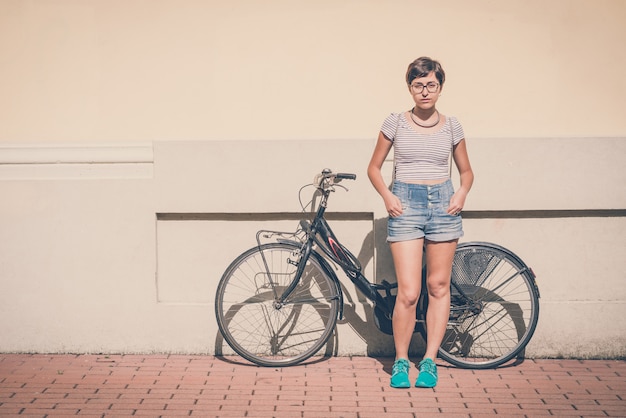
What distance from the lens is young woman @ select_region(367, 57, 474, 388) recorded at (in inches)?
207

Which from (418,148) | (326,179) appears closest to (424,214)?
(418,148)

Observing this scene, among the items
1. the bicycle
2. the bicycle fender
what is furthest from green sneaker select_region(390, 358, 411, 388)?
the bicycle fender

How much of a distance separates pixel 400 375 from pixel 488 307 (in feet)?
3.51

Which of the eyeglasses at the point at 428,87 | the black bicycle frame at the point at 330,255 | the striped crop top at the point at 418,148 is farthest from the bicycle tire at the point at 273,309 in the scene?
the eyeglasses at the point at 428,87

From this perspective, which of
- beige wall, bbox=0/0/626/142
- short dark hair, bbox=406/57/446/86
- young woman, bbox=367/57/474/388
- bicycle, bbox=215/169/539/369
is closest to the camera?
short dark hair, bbox=406/57/446/86

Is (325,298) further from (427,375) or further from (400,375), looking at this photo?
(427,375)

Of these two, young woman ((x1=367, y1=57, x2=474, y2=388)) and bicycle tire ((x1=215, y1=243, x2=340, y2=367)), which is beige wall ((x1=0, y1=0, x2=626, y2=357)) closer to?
bicycle tire ((x1=215, y1=243, x2=340, y2=367))

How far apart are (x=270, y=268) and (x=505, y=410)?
197 cm

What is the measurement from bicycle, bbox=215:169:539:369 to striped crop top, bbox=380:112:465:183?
0.52 m

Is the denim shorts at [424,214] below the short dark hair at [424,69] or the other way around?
below

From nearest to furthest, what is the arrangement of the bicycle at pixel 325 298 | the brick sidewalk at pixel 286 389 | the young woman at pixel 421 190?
1. the brick sidewalk at pixel 286 389
2. the young woman at pixel 421 190
3. the bicycle at pixel 325 298

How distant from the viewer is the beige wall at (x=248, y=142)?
5.99m

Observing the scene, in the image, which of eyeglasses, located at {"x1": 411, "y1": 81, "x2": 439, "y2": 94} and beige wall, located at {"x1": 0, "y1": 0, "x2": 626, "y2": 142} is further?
beige wall, located at {"x1": 0, "y1": 0, "x2": 626, "y2": 142}

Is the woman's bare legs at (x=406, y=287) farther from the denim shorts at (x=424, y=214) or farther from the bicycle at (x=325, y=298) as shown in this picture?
the bicycle at (x=325, y=298)
